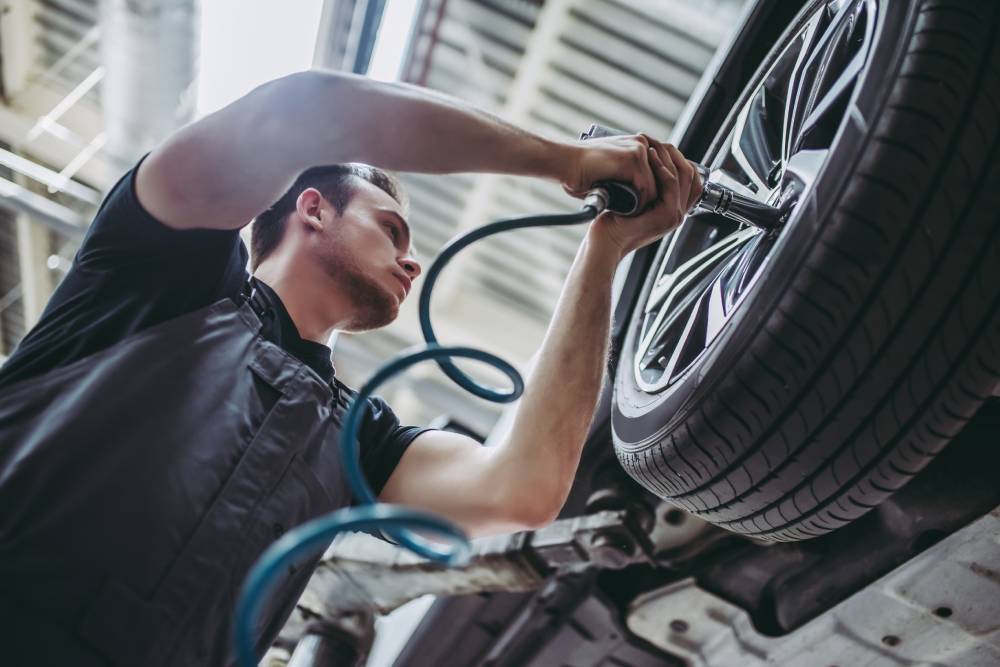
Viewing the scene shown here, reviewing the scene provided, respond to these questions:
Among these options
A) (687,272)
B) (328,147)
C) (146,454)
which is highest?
(328,147)

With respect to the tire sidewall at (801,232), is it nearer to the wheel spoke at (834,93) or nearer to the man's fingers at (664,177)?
the wheel spoke at (834,93)

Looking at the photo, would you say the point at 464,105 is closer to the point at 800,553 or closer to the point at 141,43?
the point at 800,553

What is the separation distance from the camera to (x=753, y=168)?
118 centimetres

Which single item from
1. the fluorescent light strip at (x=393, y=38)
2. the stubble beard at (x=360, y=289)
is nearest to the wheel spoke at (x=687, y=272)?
the stubble beard at (x=360, y=289)

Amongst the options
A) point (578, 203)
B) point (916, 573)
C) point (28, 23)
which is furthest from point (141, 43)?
point (916, 573)

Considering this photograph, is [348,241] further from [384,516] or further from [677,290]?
[384,516]

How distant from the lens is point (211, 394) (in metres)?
0.93

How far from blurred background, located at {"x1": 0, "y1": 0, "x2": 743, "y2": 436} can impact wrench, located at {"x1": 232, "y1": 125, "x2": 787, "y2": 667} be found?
947 mm

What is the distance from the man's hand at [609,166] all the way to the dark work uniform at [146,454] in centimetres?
41

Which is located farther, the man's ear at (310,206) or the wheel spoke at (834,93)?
the man's ear at (310,206)

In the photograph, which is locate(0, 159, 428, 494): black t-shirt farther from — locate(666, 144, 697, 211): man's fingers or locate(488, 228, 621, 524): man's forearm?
locate(666, 144, 697, 211): man's fingers

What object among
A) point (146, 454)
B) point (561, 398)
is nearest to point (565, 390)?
point (561, 398)

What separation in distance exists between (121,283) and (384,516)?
0.57 m

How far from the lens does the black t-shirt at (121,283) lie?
2.99 ft
